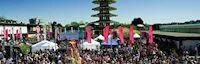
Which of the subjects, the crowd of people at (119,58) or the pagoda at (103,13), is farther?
the pagoda at (103,13)

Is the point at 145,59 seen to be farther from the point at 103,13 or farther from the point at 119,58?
the point at 103,13

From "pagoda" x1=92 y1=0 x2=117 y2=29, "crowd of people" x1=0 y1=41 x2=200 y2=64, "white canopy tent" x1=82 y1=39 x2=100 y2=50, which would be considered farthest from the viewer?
"pagoda" x1=92 y1=0 x2=117 y2=29

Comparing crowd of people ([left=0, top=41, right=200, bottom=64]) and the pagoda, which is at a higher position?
crowd of people ([left=0, top=41, right=200, bottom=64])

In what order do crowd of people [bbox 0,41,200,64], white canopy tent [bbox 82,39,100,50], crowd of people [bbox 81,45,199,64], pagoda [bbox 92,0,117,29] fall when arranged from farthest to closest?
pagoda [bbox 92,0,117,29], white canopy tent [bbox 82,39,100,50], crowd of people [bbox 0,41,200,64], crowd of people [bbox 81,45,199,64]

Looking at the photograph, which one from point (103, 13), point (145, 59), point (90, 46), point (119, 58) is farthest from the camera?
point (103, 13)

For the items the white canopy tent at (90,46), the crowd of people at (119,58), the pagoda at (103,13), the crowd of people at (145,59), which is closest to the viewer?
the crowd of people at (145,59)

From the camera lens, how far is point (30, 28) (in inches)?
3150

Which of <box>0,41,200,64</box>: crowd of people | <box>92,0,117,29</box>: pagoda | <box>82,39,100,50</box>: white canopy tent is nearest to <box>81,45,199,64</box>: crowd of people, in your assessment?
<box>0,41,200,64</box>: crowd of people

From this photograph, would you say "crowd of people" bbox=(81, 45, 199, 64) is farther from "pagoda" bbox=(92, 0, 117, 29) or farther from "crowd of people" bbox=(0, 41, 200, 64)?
"pagoda" bbox=(92, 0, 117, 29)

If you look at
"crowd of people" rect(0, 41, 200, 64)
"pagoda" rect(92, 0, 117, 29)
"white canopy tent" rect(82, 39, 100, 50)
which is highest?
"crowd of people" rect(0, 41, 200, 64)

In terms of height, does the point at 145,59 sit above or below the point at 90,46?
above

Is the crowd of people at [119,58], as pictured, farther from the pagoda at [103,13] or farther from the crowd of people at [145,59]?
the pagoda at [103,13]

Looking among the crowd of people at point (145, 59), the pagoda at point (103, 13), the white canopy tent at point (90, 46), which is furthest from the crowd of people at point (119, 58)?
the pagoda at point (103, 13)

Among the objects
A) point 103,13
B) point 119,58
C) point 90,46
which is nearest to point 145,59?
point 119,58
